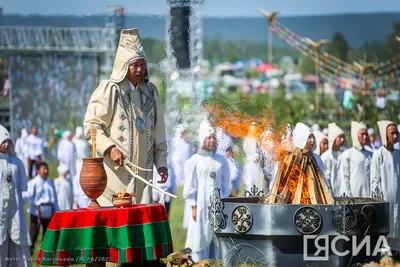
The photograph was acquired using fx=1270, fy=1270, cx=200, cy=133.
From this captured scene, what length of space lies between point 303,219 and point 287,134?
178 cm

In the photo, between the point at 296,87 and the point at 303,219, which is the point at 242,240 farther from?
the point at 296,87

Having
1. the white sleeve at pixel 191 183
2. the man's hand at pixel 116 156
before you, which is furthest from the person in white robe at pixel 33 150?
the man's hand at pixel 116 156

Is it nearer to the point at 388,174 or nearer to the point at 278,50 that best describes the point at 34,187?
the point at 388,174

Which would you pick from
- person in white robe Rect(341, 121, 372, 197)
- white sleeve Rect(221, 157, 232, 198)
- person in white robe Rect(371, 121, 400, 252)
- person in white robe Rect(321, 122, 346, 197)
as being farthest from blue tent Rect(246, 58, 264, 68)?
white sleeve Rect(221, 157, 232, 198)

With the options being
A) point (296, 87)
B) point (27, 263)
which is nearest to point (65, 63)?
point (27, 263)

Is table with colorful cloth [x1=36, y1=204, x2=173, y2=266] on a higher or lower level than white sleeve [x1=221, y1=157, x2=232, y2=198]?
lower

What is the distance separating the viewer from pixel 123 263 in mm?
10578

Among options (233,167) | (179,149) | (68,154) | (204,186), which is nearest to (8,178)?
(204,186)

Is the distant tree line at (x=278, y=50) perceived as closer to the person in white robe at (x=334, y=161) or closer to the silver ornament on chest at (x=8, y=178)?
the person in white robe at (x=334, y=161)

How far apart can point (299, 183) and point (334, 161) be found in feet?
24.3

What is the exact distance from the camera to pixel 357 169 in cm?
1766

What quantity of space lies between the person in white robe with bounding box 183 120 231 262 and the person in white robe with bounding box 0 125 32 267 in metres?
2.77

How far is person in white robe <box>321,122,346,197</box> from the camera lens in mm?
18062

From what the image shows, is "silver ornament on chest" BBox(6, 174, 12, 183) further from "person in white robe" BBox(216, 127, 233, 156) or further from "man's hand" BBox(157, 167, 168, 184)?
"man's hand" BBox(157, 167, 168, 184)
